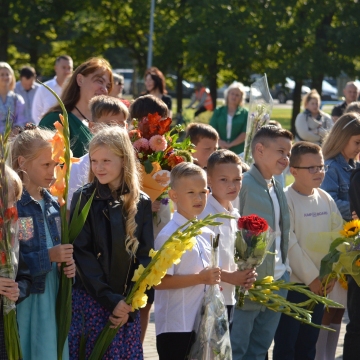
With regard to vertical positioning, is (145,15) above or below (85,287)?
above

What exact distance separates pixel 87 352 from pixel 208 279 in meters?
0.81

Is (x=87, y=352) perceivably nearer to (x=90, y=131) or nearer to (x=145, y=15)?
(x=90, y=131)

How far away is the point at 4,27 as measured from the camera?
104 feet

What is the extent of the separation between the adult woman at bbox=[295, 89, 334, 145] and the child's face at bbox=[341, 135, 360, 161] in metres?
5.67

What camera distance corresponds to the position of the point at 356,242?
565 cm

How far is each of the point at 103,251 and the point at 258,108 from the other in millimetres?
3178

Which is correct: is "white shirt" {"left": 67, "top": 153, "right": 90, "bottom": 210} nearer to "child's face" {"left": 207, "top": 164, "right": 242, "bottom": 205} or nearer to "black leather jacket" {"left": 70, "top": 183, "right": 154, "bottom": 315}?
"black leather jacket" {"left": 70, "top": 183, "right": 154, "bottom": 315}

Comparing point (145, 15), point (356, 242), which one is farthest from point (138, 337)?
point (145, 15)

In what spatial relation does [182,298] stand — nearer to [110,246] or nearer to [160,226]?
[110,246]

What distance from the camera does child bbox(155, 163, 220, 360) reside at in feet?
16.1

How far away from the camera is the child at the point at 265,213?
5641mm

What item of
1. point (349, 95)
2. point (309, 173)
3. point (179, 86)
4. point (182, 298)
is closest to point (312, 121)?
point (349, 95)

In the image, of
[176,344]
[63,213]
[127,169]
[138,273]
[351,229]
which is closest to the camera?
[63,213]

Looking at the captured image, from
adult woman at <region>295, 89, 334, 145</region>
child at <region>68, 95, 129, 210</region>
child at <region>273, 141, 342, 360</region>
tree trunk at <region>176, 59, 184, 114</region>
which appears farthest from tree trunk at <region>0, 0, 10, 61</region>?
child at <region>68, 95, 129, 210</region>
